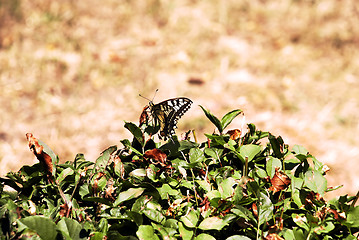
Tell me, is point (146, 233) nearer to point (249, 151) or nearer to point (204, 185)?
point (204, 185)

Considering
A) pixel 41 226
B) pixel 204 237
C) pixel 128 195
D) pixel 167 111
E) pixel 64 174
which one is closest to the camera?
pixel 41 226

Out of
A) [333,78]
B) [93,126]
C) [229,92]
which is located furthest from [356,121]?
[93,126]

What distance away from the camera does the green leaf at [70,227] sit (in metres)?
1.50

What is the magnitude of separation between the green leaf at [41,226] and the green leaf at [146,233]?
0.30 metres

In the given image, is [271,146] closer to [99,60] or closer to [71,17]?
[99,60]

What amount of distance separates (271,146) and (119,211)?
782 millimetres

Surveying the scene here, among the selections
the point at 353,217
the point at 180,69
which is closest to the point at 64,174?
the point at 353,217

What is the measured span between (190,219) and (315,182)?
576 mm

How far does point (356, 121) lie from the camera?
18.0ft

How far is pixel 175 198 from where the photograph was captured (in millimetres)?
1817

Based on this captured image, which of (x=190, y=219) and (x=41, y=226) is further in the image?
(x=190, y=219)

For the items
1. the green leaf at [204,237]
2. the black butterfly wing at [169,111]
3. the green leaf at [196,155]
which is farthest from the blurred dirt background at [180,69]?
the green leaf at [204,237]

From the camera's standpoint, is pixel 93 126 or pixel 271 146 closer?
pixel 271 146

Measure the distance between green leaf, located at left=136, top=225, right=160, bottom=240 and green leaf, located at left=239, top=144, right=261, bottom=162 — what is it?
22.4 inches
